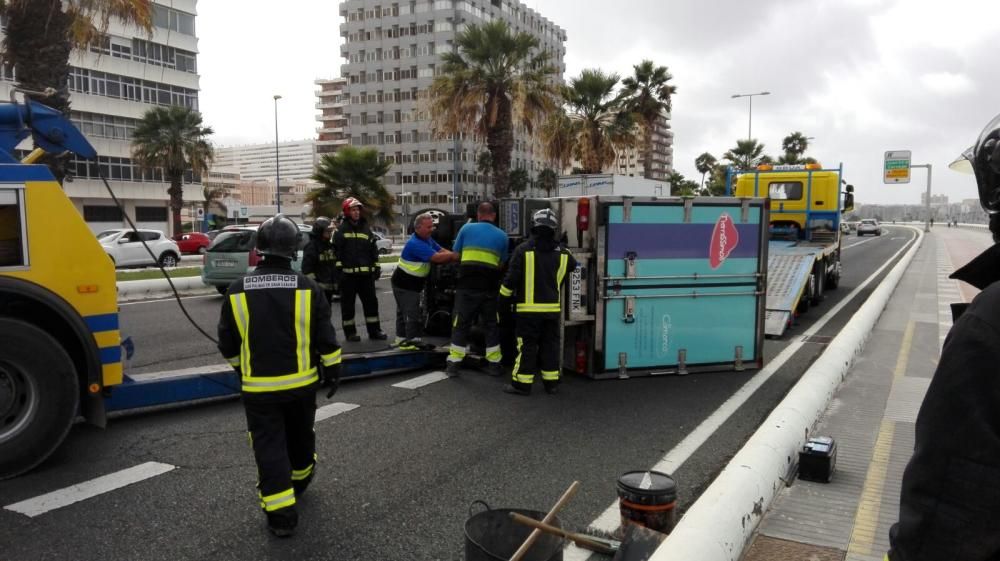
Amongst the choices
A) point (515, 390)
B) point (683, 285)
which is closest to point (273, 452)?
point (515, 390)

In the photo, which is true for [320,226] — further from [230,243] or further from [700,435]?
[230,243]

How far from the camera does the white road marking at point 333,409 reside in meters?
6.00

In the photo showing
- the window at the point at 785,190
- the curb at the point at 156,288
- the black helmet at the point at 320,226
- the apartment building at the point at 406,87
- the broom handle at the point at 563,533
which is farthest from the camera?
the apartment building at the point at 406,87

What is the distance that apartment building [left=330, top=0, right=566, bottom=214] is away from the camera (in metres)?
83.5

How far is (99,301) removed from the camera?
4.88m

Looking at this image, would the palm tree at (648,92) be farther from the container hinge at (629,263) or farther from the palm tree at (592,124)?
the container hinge at (629,263)

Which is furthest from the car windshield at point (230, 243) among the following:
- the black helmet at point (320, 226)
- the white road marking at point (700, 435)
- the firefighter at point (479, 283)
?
the white road marking at point (700, 435)

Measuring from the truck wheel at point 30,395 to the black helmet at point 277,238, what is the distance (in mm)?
1795

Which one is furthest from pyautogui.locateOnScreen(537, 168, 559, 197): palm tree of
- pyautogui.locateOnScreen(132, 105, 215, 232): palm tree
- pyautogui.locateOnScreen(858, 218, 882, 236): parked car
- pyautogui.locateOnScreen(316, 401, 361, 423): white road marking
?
→ pyautogui.locateOnScreen(316, 401, 361, 423): white road marking

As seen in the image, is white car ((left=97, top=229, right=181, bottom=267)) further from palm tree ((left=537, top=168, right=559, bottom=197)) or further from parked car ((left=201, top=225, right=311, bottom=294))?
palm tree ((left=537, top=168, right=559, bottom=197))

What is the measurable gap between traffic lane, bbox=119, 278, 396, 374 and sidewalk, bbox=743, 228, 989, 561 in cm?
535

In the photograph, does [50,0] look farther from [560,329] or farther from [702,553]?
[702,553]

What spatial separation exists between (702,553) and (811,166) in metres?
15.4

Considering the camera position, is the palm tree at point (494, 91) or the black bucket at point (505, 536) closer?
the black bucket at point (505, 536)
